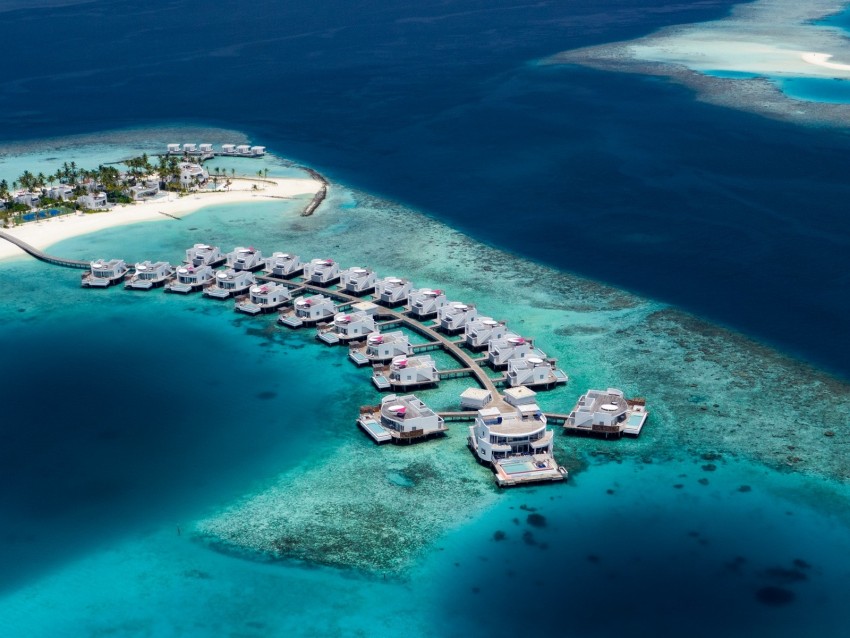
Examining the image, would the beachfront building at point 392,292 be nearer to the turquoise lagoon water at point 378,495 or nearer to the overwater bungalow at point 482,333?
the turquoise lagoon water at point 378,495

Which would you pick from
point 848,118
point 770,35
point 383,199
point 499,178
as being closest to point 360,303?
point 383,199

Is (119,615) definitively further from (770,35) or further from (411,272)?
(770,35)

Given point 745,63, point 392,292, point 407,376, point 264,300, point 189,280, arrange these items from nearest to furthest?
point 407,376
point 392,292
point 264,300
point 189,280
point 745,63

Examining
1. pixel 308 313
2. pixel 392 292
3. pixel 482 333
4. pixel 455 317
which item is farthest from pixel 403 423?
pixel 392 292

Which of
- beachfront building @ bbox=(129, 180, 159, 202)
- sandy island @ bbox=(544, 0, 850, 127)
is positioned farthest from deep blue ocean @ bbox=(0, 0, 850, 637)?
sandy island @ bbox=(544, 0, 850, 127)

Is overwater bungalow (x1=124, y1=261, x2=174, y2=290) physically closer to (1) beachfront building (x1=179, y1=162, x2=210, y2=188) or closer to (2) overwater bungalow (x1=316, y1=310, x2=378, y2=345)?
(2) overwater bungalow (x1=316, y1=310, x2=378, y2=345)

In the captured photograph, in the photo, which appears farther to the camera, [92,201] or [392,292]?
[92,201]

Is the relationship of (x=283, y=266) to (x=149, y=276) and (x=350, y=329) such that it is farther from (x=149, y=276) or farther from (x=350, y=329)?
(x=350, y=329)
